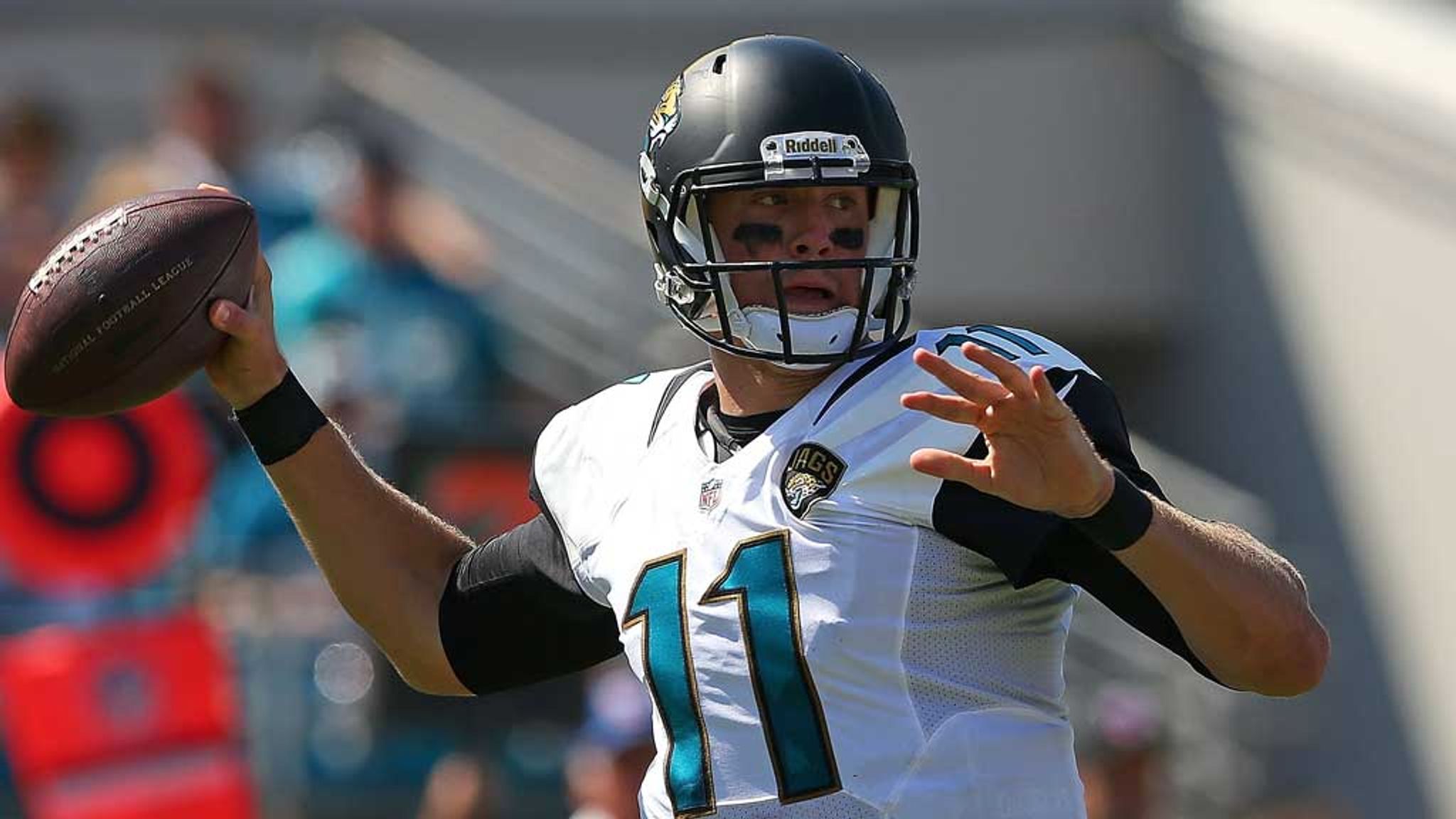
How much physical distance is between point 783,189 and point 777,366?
230mm

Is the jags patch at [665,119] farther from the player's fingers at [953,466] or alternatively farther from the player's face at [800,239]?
the player's fingers at [953,466]

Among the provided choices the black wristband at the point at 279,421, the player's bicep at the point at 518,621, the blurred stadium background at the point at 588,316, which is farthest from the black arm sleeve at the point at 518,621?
the blurred stadium background at the point at 588,316

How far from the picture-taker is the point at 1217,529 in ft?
8.87

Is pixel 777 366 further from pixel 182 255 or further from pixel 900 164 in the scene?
pixel 182 255

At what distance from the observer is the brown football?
3.22 meters

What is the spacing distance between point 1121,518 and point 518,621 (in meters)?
1.08

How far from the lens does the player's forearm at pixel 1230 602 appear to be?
262 centimetres

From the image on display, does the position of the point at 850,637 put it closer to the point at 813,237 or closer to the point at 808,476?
the point at 808,476

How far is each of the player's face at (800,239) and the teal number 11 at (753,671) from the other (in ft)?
1.13

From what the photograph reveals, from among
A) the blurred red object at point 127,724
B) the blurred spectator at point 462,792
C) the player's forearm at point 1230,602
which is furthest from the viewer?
the blurred spectator at point 462,792

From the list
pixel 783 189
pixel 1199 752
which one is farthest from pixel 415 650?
pixel 1199 752

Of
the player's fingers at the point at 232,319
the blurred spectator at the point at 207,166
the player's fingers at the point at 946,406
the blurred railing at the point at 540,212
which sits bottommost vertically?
the blurred railing at the point at 540,212

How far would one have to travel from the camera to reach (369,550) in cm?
337

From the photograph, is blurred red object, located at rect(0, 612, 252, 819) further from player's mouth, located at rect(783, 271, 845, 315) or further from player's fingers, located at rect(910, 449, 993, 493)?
player's fingers, located at rect(910, 449, 993, 493)
